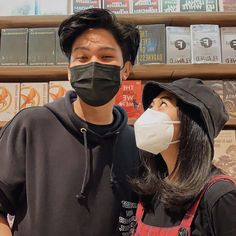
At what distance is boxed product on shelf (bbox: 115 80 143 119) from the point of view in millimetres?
2203

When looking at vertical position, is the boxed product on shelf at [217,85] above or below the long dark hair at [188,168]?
above

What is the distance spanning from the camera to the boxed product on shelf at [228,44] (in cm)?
229

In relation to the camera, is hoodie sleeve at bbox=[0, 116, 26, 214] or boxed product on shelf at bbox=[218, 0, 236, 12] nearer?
hoodie sleeve at bbox=[0, 116, 26, 214]

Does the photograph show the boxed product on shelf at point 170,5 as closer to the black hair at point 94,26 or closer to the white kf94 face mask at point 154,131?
the black hair at point 94,26

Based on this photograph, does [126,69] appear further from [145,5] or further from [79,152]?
[145,5]

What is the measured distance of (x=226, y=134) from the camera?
2.20 meters

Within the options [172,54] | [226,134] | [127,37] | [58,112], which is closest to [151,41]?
[172,54]

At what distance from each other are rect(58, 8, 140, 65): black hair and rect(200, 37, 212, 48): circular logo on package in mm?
966

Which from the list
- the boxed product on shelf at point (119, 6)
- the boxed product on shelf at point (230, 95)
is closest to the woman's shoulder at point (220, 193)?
the boxed product on shelf at point (230, 95)

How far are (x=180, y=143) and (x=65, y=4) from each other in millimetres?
1535

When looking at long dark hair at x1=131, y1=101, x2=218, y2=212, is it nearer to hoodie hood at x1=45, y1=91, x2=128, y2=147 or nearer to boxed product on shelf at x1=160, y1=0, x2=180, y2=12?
hoodie hood at x1=45, y1=91, x2=128, y2=147

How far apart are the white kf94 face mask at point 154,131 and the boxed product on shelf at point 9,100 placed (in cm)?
115

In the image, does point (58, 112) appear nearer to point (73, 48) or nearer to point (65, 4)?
point (73, 48)

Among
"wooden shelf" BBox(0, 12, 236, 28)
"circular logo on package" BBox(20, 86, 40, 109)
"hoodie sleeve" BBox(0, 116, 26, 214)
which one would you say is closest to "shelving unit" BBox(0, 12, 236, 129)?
"wooden shelf" BBox(0, 12, 236, 28)
